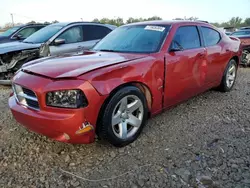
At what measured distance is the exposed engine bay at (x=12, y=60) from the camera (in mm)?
6082

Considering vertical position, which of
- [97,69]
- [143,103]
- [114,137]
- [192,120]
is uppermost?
[97,69]

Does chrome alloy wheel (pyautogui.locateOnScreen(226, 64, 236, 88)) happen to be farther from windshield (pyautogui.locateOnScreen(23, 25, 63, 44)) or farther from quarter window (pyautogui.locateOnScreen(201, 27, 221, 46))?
windshield (pyautogui.locateOnScreen(23, 25, 63, 44))

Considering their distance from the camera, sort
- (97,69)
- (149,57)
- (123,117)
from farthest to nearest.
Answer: (149,57) → (123,117) → (97,69)

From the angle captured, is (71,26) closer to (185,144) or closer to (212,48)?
(212,48)

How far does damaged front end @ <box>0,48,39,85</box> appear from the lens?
6.08m

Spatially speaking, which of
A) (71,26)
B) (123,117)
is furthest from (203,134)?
(71,26)

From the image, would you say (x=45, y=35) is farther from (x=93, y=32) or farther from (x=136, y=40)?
(x=136, y=40)

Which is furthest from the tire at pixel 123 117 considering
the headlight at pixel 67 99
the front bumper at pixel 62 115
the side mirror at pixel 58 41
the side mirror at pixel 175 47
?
the side mirror at pixel 58 41

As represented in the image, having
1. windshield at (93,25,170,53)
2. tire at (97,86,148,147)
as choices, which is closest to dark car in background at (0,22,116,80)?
windshield at (93,25,170,53)

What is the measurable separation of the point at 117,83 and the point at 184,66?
141 cm

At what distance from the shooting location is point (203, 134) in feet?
11.1

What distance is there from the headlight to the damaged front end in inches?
160

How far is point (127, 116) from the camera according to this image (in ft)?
9.96

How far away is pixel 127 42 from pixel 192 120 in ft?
5.36
